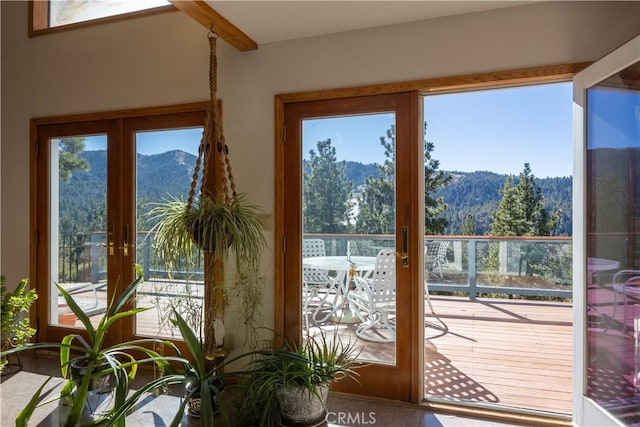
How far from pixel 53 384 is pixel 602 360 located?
147 inches

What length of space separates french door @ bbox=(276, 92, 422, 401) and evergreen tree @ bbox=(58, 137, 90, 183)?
2051mm

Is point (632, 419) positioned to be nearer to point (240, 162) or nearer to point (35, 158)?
point (240, 162)

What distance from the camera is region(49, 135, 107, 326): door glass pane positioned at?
139 inches

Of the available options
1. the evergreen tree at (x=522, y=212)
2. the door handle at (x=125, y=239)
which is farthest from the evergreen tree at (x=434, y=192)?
the door handle at (x=125, y=239)

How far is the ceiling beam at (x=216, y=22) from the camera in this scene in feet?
7.74

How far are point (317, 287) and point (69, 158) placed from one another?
2666 millimetres

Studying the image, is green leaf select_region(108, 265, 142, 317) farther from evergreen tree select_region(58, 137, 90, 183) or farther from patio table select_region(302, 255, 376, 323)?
evergreen tree select_region(58, 137, 90, 183)

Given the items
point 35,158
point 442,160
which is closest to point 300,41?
point 442,160

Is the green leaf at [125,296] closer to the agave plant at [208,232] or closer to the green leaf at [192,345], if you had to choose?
the agave plant at [208,232]

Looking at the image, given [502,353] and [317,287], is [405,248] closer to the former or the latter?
[317,287]

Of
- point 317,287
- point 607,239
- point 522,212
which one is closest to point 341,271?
point 317,287

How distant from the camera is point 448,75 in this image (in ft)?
8.46

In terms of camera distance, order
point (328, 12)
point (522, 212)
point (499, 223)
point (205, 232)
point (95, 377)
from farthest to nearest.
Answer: point (499, 223), point (522, 212), point (328, 12), point (205, 232), point (95, 377)

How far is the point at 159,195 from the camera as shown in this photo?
337 centimetres
